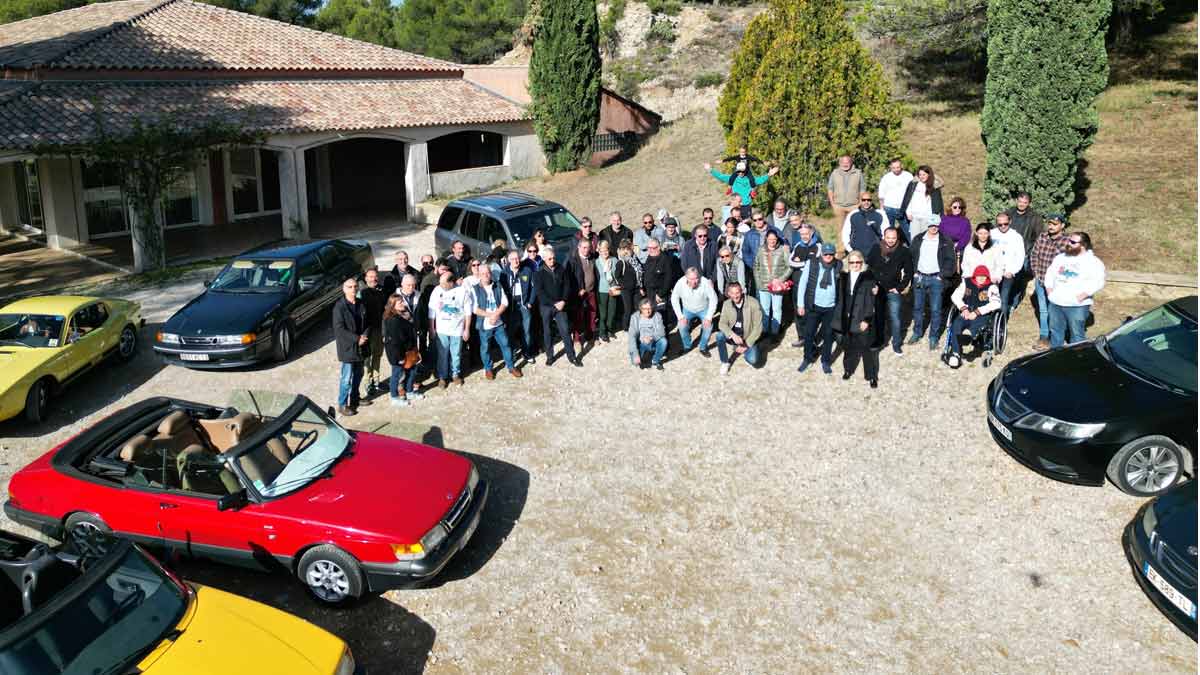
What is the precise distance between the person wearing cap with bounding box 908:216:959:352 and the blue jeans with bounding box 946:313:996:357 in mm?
335

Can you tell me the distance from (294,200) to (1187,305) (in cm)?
1836

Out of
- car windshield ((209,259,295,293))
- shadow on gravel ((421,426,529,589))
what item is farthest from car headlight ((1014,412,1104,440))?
car windshield ((209,259,295,293))

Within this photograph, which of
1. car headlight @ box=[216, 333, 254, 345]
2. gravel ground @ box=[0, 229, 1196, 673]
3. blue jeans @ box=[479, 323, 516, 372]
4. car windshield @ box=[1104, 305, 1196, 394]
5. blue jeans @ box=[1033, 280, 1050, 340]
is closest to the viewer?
gravel ground @ box=[0, 229, 1196, 673]

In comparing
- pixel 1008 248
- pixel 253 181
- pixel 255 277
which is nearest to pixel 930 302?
pixel 1008 248

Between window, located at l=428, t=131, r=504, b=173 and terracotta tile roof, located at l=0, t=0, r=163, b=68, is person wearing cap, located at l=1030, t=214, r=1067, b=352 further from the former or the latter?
terracotta tile roof, located at l=0, t=0, r=163, b=68

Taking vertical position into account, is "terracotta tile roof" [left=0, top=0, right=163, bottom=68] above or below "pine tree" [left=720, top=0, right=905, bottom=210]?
above

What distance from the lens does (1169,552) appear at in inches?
262

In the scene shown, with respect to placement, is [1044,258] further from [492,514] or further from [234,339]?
[234,339]

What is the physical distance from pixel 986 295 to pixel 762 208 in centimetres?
639

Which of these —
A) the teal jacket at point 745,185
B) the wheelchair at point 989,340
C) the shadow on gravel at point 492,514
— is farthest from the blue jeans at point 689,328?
the teal jacket at point 745,185

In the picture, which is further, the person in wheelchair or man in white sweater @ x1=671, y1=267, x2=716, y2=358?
man in white sweater @ x1=671, y1=267, x2=716, y2=358

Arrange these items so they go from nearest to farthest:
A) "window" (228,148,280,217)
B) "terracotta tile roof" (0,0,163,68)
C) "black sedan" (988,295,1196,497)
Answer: "black sedan" (988,295,1196,497), "terracotta tile roof" (0,0,163,68), "window" (228,148,280,217)

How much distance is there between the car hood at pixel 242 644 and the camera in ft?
17.9

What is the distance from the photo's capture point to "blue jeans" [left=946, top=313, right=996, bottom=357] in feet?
36.4
